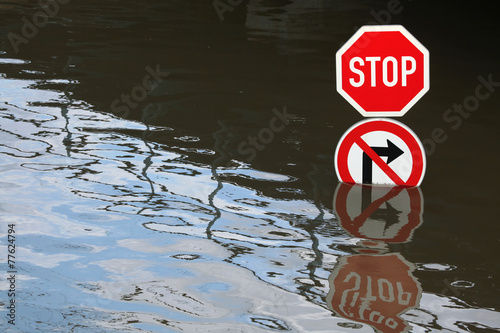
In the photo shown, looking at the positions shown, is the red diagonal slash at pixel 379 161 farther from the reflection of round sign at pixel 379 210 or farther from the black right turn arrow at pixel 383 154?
the reflection of round sign at pixel 379 210

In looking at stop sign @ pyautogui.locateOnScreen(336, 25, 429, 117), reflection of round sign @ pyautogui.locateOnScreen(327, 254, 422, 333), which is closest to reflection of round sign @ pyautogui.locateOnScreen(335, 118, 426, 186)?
stop sign @ pyautogui.locateOnScreen(336, 25, 429, 117)

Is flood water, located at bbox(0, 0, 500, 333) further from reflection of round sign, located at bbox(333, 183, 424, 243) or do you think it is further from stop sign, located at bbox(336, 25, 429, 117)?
stop sign, located at bbox(336, 25, 429, 117)

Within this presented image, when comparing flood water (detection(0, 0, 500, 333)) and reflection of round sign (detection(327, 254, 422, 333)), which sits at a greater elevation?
flood water (detection(0, 0, 500, 333))

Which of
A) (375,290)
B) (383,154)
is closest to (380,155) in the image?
(383,154)

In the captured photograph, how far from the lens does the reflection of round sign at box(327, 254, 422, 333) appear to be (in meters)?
4.78

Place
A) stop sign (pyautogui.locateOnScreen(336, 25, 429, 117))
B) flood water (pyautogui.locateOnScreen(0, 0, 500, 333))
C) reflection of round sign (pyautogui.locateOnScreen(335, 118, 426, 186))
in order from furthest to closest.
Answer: reflection of round sign (pyautogui.locateOnScreen(335, 118, 426, 186)) < stop sign (pyautogui.locateOnScreen(336, 25, 429, 117)) < flood water (pyautogui.locateOnScreen(0, 0, 500, 333))

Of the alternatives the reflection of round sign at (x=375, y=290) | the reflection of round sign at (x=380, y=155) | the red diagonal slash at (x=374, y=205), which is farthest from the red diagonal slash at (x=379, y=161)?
the reflection of round sign at (x=375, y=290)

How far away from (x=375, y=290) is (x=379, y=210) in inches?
58.3

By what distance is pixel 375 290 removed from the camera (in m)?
5.15

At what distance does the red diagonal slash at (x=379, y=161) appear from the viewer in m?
6.46

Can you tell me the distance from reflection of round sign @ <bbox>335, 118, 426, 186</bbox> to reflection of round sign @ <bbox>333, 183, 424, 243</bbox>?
14 centimetres

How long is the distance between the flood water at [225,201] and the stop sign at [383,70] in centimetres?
86

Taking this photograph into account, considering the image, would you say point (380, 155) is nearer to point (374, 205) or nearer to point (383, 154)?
point (383, 154)

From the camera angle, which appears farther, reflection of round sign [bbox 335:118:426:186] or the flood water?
reflection of round sign [bbox 335:118:426:186]
